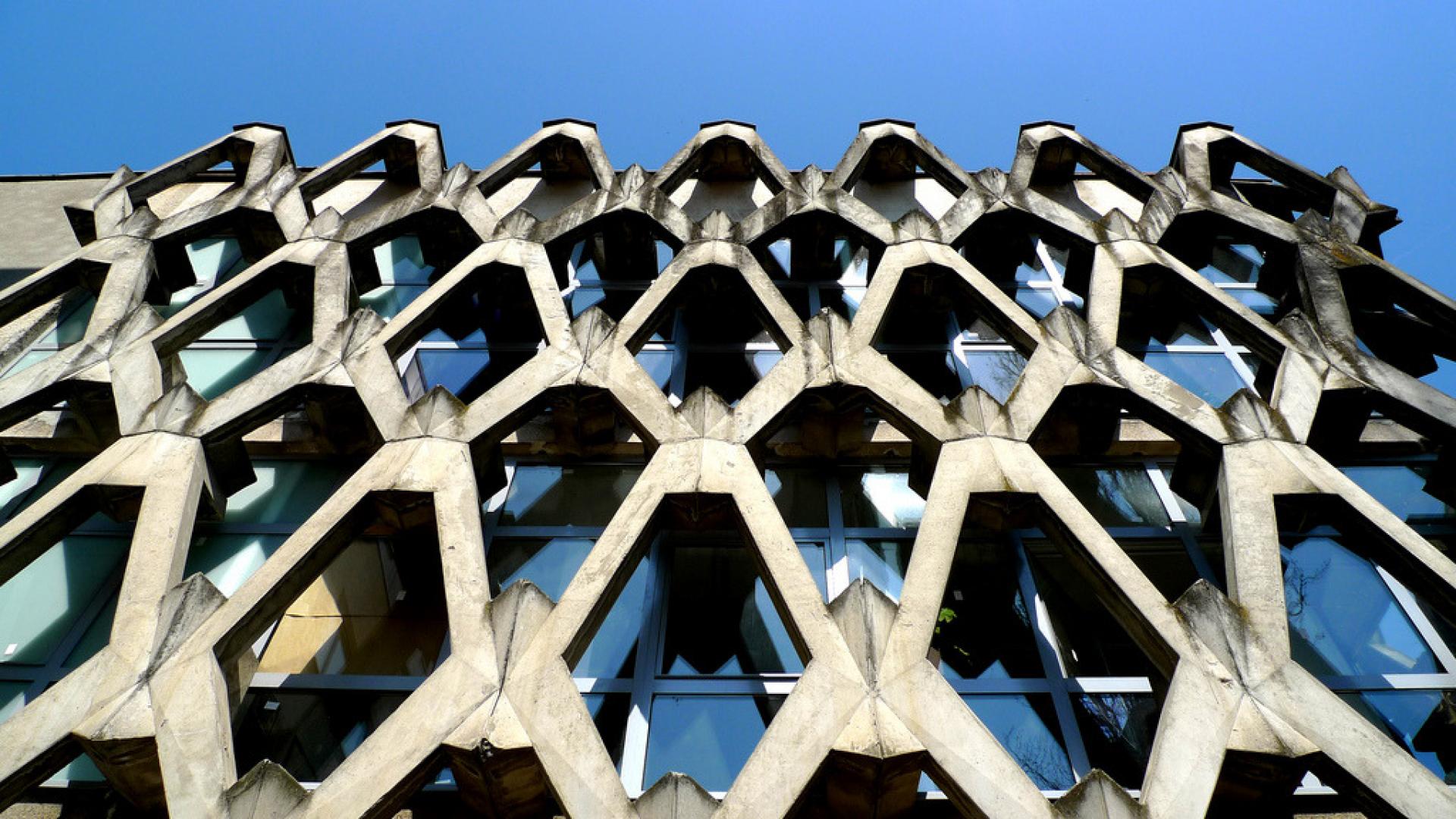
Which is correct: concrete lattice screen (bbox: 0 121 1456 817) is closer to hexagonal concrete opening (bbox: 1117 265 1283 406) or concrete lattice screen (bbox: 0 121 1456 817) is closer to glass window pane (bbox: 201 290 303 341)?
hexagonal concrete opening (bbox: 1117 265 1283 406)

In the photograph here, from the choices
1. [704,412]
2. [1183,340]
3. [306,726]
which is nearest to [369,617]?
[306,726]

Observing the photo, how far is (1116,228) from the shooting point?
10.1 m

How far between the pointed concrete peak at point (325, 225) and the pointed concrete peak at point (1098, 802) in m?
8.53

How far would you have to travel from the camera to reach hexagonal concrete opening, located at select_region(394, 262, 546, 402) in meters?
9.77

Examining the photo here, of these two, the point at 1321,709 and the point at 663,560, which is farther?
the point at 663,560

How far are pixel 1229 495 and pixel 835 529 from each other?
2933 millimetres

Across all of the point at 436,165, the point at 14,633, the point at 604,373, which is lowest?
the point at 14,633

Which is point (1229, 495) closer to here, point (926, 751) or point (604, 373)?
point (926, 751)

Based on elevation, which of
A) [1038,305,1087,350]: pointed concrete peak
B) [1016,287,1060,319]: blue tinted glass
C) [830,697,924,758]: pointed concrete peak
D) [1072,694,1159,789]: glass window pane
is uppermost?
[1038,305,1087,350]: pointed concrete peak

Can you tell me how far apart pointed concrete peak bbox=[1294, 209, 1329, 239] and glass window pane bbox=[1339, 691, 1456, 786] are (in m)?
A: 5.03

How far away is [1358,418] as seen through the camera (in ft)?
27.9

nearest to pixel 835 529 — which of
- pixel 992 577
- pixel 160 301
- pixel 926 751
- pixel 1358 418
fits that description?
pixel 992 577

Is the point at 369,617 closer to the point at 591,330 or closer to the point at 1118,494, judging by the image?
the point at 591,330

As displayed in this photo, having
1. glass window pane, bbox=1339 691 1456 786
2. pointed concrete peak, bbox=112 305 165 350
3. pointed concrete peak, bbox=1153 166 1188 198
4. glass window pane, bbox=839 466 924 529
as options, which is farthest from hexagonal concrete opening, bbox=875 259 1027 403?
pointed concrete peak, bbox=112 305 165 350
